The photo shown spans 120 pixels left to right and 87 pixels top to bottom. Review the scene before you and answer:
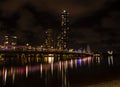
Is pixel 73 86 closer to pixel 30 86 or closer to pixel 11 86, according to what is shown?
pixel 30 86

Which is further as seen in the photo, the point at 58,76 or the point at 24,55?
the point at 24,55

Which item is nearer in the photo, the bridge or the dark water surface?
the dark water surface

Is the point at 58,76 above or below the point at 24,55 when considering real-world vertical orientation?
below

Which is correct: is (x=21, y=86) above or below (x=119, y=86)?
below

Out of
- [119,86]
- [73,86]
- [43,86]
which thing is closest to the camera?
[119,86]

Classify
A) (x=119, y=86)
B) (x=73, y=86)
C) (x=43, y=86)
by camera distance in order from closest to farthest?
1. (x=119, y=86)
2. (x=73, y=86)
3. (x=43, y=86)

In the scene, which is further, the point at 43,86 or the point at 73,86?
the point at 43,86

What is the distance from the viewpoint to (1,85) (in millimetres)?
41375

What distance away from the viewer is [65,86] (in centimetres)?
3791

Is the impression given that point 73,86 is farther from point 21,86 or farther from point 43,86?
point 21,86

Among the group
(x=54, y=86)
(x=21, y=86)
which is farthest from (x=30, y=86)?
(x=54, y=86)

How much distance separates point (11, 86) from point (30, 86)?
12.2ft

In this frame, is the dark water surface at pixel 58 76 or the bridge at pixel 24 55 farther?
the bridge at pixel 24 55

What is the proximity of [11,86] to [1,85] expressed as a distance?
1718mm
